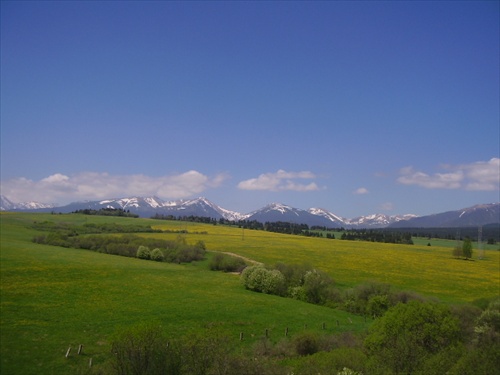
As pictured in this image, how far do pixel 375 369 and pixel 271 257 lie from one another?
232ft

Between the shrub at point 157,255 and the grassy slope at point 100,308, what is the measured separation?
19562 millimetres

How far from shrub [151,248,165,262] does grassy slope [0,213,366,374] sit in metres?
19.6

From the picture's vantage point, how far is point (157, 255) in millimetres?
86625

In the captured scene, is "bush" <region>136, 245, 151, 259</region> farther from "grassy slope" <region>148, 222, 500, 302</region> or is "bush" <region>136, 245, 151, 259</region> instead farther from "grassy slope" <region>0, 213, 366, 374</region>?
"grassy slope" <region>148, 222, 500, 302</region>

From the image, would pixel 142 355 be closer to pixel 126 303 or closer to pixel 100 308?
pixel 100 308

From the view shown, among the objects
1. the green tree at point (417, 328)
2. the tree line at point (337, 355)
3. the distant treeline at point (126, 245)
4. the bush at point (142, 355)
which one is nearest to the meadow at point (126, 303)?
the bush at point (142, 355)

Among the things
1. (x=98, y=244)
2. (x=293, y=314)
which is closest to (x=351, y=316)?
(x=293, y=314)

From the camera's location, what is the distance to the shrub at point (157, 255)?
86.6m

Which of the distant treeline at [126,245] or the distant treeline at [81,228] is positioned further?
the distant treeline at [81,228]

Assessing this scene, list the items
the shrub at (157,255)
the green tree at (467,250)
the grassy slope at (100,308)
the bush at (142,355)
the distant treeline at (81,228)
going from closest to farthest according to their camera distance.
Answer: the bush at (142,355)
the grassy slope at (100,308)
the shrub at (157,255)
the distant treeline at (81,228)
the green tree at (467,250)

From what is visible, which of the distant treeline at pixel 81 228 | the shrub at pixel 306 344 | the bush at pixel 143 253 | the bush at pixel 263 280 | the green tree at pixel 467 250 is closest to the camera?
the shrub at pixel 306 344

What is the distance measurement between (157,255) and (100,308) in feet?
151

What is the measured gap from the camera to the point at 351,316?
51.0 metres

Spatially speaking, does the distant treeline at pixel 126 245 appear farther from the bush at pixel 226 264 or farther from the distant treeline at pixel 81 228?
the distant treeline at pixel 81 228
